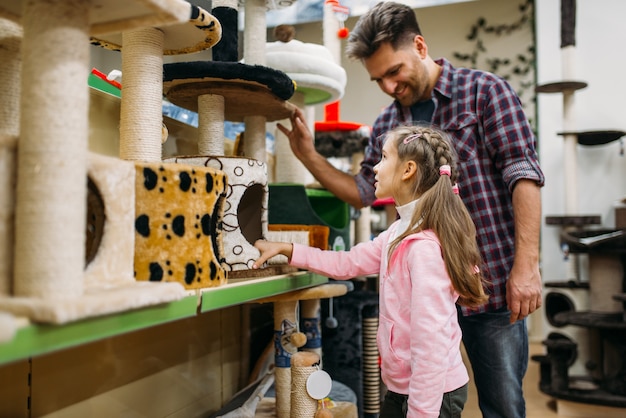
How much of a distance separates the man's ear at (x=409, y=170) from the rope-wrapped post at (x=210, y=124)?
0.41m

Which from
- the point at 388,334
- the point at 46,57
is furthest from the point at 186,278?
the point at 388,334

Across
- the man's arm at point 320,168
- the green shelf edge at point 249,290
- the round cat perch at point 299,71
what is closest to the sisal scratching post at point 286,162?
the round cat perch at point 299,71

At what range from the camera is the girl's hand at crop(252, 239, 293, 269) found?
112 cm

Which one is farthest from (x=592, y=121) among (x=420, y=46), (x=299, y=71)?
(x=299, y=71)

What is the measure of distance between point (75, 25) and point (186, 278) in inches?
15.0

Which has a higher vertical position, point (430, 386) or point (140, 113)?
point (140, 113)

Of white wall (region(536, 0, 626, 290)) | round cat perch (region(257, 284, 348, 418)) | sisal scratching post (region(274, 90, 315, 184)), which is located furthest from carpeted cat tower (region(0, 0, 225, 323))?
white wall (region(536, 0, 626, 290))

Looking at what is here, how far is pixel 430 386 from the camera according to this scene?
985mm

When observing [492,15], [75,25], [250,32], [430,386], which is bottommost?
[430,386]

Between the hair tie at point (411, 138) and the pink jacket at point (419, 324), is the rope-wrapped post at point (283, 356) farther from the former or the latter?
the hair tie at point (411, 138)

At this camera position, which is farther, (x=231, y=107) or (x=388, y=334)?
(x=231, y=107)

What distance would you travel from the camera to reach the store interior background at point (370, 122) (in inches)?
46.4

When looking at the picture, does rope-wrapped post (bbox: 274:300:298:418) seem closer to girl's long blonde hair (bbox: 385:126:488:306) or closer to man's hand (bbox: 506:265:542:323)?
girl's long blonde hair (bbox: 385:126:488:306)

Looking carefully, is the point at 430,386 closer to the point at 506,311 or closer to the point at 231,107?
the point at 506,311
